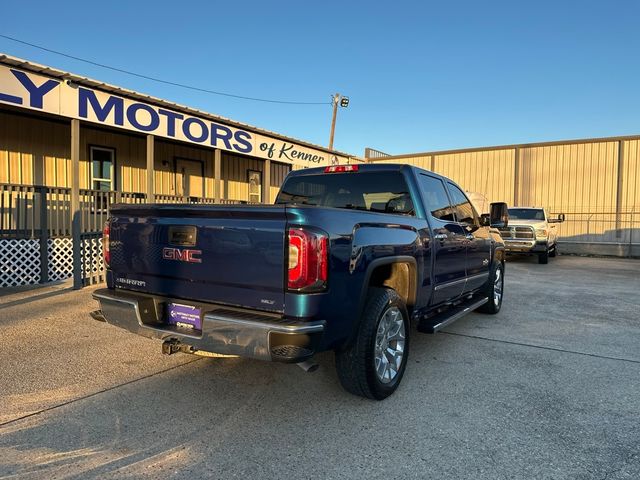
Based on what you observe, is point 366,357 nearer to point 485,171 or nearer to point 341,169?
point 341,169

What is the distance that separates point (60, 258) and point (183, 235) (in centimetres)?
727

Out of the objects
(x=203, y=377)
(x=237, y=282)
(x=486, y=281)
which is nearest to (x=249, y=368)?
(x=203, y=377)

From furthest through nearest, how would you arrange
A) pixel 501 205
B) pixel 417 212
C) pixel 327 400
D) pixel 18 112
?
1. pixel 18 112
2. pixel 501 205
3. pixel 417 212
4. pixel 327 400

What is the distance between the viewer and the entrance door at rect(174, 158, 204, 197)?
14852 millimetres

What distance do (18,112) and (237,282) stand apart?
10.9 metres

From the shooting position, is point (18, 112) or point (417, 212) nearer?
point (417, 212)

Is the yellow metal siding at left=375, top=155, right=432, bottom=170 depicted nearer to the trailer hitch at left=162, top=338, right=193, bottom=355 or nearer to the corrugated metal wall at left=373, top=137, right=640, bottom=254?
the corrugated metal wall at left=373, top=137, right=640, bottom=254

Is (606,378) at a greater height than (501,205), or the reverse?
(501,205)

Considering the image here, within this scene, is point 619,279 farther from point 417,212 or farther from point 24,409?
point 24,409

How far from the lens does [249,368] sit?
427 centimetres

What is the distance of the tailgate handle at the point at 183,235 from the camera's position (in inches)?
129

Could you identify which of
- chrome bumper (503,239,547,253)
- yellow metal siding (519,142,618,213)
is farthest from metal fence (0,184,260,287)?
yellow metal siding (519,142,618,213)

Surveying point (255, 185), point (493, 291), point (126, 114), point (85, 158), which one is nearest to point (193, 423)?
point (493, 291)

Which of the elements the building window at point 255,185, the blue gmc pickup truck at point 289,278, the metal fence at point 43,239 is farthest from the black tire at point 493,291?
the building window at point 255,185
